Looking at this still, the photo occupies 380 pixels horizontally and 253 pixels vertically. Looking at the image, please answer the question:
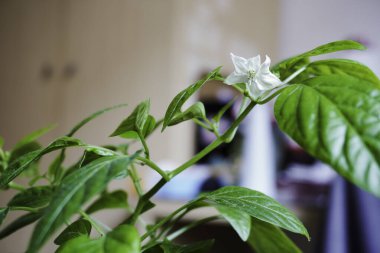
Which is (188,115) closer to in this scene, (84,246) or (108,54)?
(84,246)

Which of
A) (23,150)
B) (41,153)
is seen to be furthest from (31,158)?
(23,150)

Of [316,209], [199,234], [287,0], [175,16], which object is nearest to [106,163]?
[316,209]

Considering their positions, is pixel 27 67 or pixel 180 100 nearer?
pixel 180 100

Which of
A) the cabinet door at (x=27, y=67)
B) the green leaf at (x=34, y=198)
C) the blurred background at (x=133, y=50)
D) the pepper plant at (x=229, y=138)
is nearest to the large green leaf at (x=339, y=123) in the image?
the pepper plant at (x=229, y=138)

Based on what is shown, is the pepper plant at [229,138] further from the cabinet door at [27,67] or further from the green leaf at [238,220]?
the cabinet door at [27,67]

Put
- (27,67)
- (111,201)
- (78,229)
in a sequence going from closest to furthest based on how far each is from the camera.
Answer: (78,229) < (111,201) < (27,67)

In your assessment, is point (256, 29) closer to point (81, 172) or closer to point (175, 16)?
point (175, 16)
